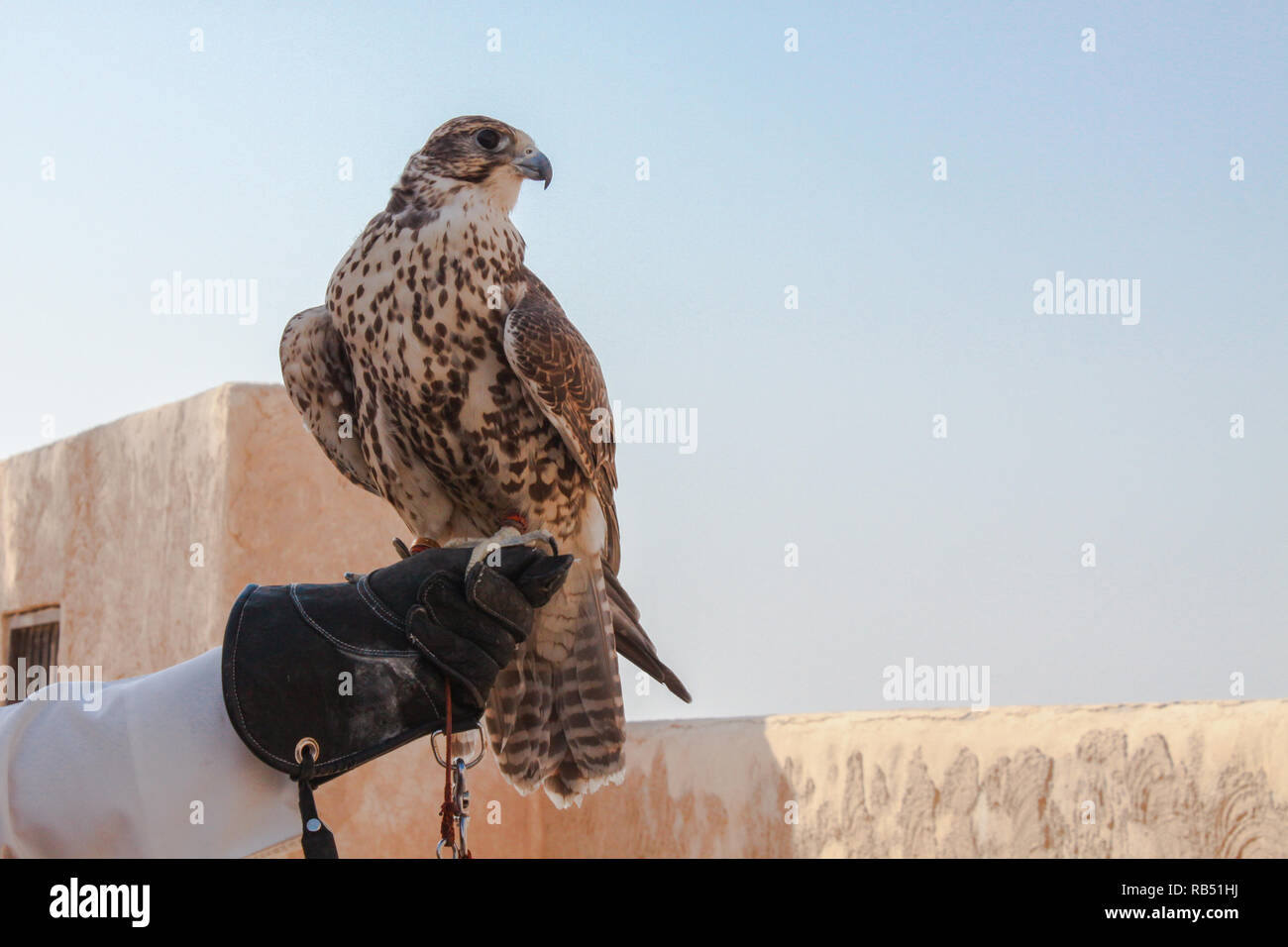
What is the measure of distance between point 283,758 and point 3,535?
31.0ft

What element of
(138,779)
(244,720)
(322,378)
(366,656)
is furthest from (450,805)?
(322,378)

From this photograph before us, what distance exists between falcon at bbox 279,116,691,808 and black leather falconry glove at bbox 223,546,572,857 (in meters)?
0.42

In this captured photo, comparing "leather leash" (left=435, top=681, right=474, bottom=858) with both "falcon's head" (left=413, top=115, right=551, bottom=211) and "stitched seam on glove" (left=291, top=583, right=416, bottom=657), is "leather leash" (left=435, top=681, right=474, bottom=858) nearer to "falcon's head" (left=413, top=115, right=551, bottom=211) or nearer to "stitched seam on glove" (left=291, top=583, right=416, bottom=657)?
"stitched seam on glove" (left=291, top=583, right=416, bottom=657)

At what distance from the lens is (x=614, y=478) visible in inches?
137

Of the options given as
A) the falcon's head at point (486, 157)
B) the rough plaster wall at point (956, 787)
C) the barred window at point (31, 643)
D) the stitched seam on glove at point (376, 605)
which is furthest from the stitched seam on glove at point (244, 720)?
the barred window at point (31, 643)

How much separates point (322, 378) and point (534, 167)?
75 cm

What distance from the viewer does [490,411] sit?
301 cm

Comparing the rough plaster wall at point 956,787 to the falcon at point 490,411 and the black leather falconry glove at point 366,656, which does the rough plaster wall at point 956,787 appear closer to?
the falcon at point 490,411

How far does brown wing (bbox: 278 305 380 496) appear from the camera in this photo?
10.2 ft

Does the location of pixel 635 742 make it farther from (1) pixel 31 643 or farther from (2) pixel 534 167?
(2) pixel 534 167

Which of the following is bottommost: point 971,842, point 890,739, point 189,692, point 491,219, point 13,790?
point 971,842
